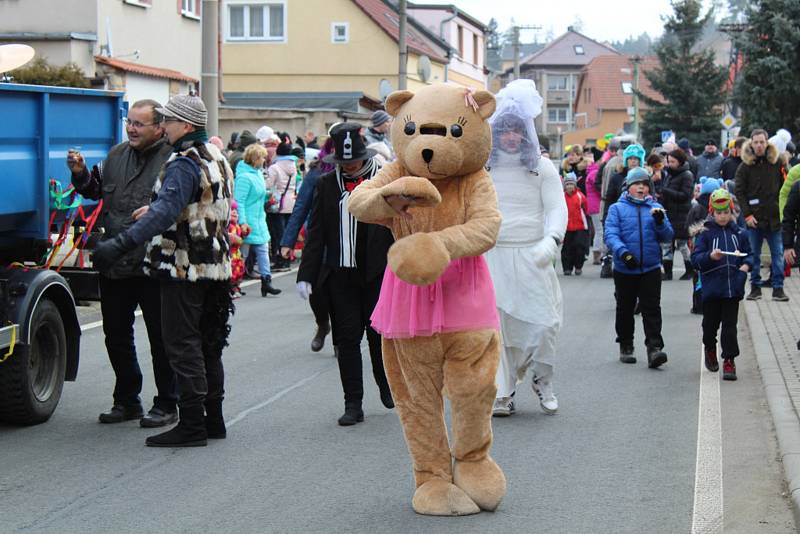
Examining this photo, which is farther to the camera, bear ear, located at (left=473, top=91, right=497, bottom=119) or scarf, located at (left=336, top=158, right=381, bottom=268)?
scarf, located at (left=336, top=158, right=381, bottom=268)

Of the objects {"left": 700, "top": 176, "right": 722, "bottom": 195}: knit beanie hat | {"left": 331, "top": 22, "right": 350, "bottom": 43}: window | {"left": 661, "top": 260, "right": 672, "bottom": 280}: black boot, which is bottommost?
{"left": 661, "top": 260, "right": 672, "bottom": 280}: black boot

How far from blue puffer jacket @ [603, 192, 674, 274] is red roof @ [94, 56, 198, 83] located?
1467cm

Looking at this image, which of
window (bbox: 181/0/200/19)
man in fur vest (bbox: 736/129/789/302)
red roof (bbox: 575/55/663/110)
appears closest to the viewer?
man in fur vest (bbox: 736/129/789/302)

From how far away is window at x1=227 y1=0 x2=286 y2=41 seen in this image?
46625 millimetres

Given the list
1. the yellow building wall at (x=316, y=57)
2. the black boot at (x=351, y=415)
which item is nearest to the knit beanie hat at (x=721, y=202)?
the black boot at (x=351, y=415)

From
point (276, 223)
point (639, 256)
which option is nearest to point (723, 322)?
point (639, 256)

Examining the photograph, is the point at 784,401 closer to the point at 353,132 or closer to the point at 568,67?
the point at 353,132

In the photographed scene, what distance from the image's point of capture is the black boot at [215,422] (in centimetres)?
754

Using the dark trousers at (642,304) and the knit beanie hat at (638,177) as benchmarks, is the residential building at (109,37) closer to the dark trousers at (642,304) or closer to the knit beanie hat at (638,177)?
the knit beanie hat at (638,177)

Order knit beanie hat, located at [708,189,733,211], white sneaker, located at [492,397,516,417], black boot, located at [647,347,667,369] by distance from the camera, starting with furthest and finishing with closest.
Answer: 1. black boot, located at [647,347,667,369]
2. knit beanie hat, located at [708,189,733,211]
3. white sneaker, located at [492,397,516,417]

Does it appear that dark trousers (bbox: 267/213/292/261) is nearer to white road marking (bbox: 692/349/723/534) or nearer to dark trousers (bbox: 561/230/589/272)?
dark trousers (bbox: 561/230/589/272)

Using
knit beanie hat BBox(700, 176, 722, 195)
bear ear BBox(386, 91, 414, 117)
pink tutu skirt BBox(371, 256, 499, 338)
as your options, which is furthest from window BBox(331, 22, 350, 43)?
pink tutu skirt BBox(371, 256, 499, 338)

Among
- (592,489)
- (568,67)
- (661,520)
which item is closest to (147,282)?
(592,489)

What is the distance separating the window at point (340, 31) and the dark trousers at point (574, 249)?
28.2 meters
